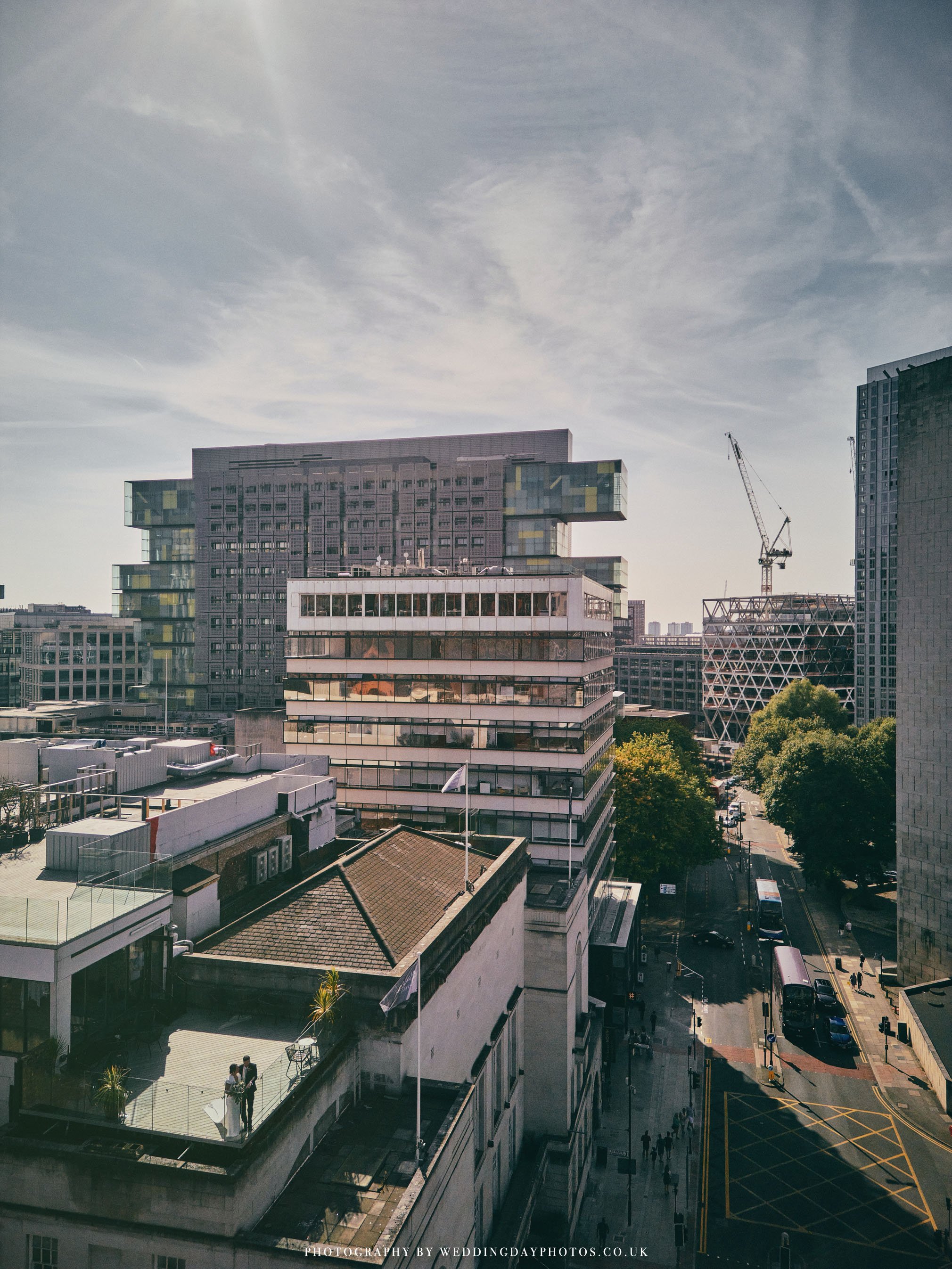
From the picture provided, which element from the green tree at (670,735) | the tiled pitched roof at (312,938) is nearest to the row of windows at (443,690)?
the tiled pitched roof at (312,938)

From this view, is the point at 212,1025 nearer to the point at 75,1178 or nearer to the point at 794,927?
the point at 75,1178

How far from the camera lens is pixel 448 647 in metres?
63.7

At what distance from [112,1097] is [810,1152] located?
142 feet

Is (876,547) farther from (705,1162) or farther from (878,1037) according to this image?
(705,1162)

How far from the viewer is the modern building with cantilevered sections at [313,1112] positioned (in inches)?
809

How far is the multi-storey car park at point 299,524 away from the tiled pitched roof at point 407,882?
93.1 meters

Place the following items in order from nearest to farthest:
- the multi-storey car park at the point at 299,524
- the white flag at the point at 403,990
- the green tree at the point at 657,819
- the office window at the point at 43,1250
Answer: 1. the office window at the point at 43,1250
2. the white flag at the point at 403,990
3. the green tree at the point at 657,819
4. the multi-storey car park at the point at 299,524

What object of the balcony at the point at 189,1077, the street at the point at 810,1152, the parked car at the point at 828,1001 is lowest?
the street at the point at 810,1152

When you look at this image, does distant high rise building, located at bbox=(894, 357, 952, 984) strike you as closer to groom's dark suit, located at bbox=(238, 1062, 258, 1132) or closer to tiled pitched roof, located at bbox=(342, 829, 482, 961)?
tiled pitched roof, located at bbox=(342, 829, 482, 961)

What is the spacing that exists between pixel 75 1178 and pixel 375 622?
154ft

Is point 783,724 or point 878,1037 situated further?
point 783,724

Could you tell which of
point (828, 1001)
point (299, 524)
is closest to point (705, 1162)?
point (828, 1001)

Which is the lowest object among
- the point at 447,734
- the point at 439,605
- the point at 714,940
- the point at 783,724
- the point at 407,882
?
the point at 714,940

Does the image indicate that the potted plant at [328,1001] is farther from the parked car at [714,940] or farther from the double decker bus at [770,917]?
the double decker bus at [770,917]
